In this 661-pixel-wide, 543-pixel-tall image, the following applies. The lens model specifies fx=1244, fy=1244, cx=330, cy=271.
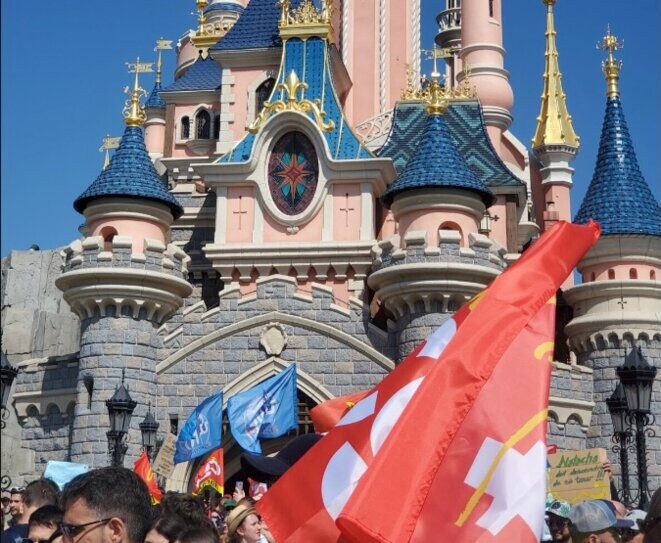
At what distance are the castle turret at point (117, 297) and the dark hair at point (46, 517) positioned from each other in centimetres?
1268

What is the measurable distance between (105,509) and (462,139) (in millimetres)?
20047

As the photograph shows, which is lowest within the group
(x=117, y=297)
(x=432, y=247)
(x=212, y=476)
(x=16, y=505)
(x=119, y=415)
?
(x=16, y=505)

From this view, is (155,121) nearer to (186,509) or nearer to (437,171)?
(437,171)

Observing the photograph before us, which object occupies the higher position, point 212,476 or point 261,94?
point 261,94

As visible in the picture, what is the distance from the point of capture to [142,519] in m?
4.16

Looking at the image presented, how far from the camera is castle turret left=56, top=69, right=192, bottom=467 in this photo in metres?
18.4

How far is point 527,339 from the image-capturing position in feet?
17.6

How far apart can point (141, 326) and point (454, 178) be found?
17.1ft

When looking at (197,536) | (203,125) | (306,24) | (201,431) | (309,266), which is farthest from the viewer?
(203,125)

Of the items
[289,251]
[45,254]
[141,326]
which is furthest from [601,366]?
[45,254]

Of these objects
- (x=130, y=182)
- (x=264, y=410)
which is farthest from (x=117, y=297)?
(x=264, y=410)

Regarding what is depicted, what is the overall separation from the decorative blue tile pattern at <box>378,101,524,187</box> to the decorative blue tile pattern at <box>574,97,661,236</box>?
2.73 meters

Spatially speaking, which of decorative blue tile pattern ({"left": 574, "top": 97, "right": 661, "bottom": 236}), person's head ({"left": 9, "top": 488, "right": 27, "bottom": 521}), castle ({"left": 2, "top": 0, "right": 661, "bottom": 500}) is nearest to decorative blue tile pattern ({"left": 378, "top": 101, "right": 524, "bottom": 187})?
castle ({"left": 2, "top": 0, "right": 661, "bottom": 500})

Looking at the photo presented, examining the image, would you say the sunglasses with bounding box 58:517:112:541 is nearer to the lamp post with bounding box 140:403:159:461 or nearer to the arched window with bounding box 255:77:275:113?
the lamp post with bounding box 140:403:159:461
